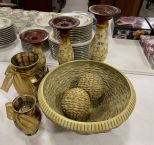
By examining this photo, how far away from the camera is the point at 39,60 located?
0.67 metres

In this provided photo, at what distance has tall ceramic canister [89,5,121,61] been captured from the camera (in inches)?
27.2

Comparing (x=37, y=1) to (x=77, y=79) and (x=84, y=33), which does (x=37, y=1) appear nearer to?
(x=84, y=33)

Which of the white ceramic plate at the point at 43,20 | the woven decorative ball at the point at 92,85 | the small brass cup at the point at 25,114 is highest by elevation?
the woven decorative ball at the point at 92,85

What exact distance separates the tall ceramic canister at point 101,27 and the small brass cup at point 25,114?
30 centimetres

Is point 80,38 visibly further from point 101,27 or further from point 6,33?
point 6,33

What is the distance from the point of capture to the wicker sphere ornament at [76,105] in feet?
1.79

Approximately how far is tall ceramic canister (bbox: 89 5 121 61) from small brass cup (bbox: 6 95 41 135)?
0.30 metres

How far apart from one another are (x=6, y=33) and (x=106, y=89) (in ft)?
1.78

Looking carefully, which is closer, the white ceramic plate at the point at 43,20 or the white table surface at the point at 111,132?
the white table surface at the point at 111,132

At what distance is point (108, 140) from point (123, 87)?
16 centimetres

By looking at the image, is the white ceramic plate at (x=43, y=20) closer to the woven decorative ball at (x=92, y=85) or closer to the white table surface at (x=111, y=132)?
the white table surface at (x=111, y=132)

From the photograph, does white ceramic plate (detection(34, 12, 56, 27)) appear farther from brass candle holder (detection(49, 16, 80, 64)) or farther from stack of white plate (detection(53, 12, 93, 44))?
brass candle holder (detection(49, 16, 80, 64))

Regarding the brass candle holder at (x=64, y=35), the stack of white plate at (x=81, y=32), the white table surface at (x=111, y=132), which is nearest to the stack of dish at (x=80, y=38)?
the stack of white plate at (x=81, y=32)

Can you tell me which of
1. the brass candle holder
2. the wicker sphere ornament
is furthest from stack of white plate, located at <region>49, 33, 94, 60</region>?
the wicker sphere ornament
